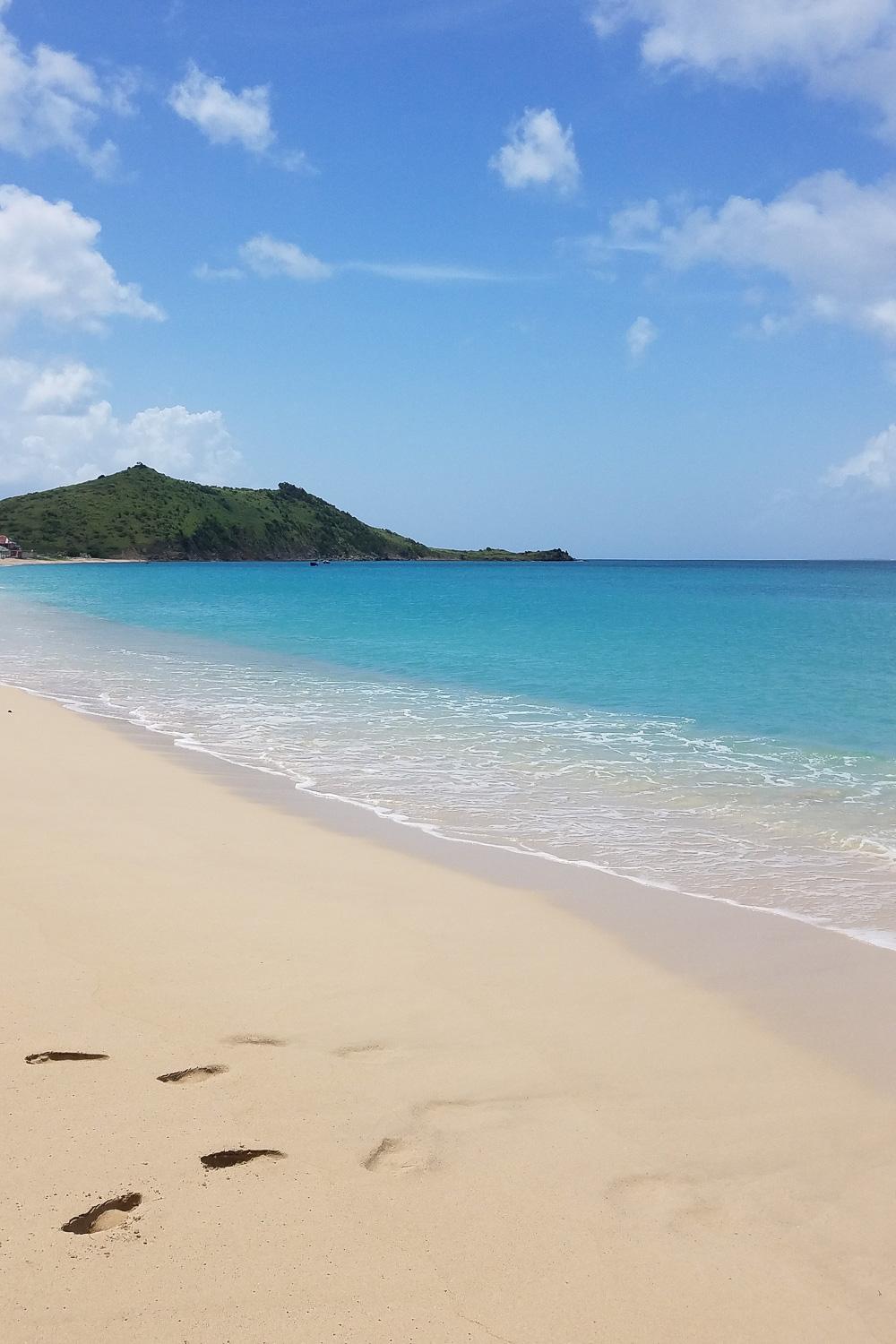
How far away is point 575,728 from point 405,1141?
12054 millimetres

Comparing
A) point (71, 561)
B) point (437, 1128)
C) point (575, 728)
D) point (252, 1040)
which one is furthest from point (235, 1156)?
point (71, 561)

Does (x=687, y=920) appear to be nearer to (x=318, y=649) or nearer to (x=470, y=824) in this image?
(x=470, y=824)

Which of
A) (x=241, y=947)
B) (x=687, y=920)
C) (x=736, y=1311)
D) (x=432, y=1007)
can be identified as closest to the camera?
(x=736, y=1311)

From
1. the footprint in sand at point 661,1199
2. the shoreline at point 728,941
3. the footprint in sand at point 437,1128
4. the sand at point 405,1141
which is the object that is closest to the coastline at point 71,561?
the shoreline at point 728,941

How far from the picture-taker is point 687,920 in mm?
6812

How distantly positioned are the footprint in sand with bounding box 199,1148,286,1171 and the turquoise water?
4682mm

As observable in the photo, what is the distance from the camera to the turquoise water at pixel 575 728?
8.73m

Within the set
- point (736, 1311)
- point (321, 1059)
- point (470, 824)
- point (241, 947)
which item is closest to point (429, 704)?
point (470, 824)

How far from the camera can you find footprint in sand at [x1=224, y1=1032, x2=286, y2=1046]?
14.8 feet

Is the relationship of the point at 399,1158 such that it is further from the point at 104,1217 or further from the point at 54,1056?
the point at 54,1056

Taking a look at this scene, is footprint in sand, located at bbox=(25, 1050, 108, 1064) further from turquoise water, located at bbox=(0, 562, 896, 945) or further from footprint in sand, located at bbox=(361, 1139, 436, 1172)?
turquoise water, located at bbox=(0, 562, 896, 945)

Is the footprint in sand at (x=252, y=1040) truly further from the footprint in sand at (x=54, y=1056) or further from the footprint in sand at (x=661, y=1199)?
the footprint in sand at (x=661, y=1199)

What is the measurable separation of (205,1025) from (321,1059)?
2.21 ft

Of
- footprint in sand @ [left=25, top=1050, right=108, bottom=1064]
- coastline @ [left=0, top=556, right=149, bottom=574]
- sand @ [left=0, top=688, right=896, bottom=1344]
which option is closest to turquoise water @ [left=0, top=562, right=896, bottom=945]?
sand @ [left=0, top=688, right=896, bottom=1344]
